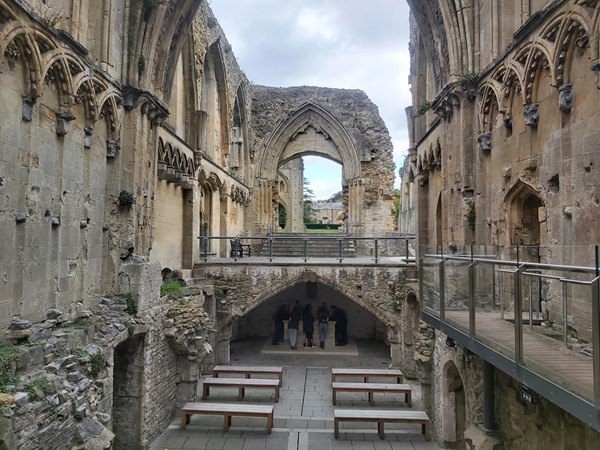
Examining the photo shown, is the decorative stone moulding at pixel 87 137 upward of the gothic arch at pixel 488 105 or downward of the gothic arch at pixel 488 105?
downward

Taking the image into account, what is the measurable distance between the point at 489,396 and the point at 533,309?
6.95 ft

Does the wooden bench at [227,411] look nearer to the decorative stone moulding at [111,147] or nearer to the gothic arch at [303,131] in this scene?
the decorative stone moulding at [111,147]

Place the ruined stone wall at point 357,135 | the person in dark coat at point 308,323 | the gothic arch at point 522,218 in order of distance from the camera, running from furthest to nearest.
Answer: the ruined stone wall at point 357,135 < the person in dark coat at point 308,323 < the gothic arch at point 522,218

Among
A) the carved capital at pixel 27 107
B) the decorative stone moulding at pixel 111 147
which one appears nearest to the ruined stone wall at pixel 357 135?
the decorative stone moulding at pixel 111 147

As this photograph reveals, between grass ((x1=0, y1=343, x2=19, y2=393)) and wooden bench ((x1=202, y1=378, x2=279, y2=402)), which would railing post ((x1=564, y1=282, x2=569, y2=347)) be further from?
wooden bench ((x1=202, y1=378, x2=279, y2=402))

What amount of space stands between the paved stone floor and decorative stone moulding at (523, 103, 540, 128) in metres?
5.72

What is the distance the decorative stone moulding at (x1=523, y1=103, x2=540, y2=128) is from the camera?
6016 mm

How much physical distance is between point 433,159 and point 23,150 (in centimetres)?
845

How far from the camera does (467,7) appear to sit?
26.6ft

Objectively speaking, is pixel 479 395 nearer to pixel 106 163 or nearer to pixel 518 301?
pixel 518 301

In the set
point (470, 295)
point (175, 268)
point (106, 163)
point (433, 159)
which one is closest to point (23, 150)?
point (106, 163)

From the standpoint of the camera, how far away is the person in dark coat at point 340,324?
15336mm

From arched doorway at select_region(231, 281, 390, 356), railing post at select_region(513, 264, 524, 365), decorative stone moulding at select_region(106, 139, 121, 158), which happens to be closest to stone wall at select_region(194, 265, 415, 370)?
arched doorway at select_region(231, 281, 390, 356)

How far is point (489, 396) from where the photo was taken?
Result: 505 centimetres
